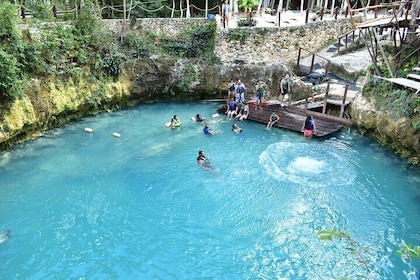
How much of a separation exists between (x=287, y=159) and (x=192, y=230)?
5725 millimetres

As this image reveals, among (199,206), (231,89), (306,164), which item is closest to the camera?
(199,206)

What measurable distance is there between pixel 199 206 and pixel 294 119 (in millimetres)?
8347

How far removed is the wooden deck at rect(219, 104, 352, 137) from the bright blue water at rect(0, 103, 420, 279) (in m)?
0.55

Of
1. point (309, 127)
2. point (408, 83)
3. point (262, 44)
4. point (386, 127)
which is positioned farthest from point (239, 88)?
point (408, 83)

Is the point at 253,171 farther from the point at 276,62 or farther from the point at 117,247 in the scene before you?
the point at 276,62

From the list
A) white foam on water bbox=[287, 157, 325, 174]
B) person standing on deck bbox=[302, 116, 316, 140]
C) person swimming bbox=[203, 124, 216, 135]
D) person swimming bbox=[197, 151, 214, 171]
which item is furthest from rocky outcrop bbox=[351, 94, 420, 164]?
person swimming bbox=[197, 151, 214, 171]

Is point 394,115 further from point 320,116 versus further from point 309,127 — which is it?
point 320,116

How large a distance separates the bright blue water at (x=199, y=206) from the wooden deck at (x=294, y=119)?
1.81ft

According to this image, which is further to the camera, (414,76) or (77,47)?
(77,47)

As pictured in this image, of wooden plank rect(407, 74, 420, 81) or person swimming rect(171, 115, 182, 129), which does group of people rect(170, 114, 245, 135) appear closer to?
person swimming rect(171, 115, 182, 129)

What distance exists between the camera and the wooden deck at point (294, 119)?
671 inches

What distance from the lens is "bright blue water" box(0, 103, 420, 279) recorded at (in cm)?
952

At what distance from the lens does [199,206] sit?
466 inches

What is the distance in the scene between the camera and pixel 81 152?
49.9ft
